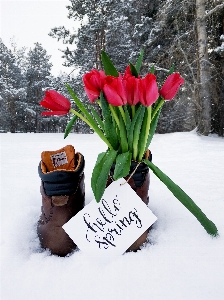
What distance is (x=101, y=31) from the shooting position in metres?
6.96

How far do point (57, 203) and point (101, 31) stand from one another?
7213 mm

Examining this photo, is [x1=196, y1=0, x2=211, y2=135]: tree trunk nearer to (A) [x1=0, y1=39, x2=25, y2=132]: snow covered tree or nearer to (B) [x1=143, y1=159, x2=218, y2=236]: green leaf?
(B) [x1=143, y1=159, x2=218, y2=236]: green leaf

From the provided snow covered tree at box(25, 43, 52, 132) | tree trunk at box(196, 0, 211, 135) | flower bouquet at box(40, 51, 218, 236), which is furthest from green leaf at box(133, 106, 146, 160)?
snow covered tree at box(25, 43, 52, 132)

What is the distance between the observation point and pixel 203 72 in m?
3.67

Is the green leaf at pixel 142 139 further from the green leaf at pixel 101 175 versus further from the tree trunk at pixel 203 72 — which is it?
the tree trunk at pixel 203 72

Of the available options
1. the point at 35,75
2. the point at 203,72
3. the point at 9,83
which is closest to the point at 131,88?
the point at 203,72

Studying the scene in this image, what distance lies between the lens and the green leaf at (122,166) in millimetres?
451

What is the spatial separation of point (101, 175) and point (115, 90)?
147 millimetres

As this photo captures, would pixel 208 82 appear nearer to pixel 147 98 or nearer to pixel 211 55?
pixel 211 55

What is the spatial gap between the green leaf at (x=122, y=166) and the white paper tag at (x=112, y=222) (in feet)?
0.13

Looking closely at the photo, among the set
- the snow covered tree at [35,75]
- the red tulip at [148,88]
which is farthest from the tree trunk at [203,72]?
the snow covered tree at [35,75]

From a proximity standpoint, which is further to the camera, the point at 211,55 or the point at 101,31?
the point at 101,31

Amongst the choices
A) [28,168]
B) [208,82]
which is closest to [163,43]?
[208,82]

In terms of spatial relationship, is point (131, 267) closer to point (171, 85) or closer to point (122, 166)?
point (122, 166)
